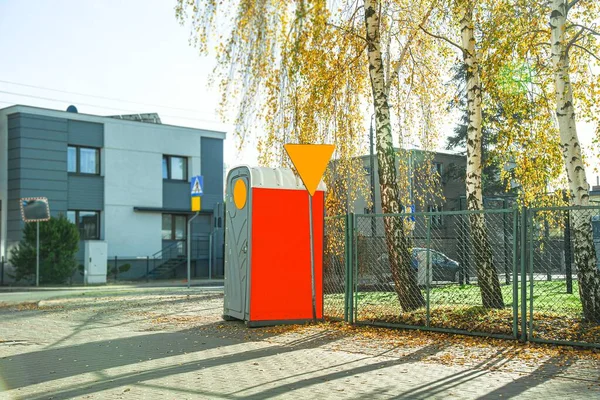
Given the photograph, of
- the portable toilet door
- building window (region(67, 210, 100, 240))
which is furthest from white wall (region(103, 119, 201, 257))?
the portable toilet door

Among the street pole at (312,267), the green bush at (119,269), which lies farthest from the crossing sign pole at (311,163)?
the green bush at (119,269)

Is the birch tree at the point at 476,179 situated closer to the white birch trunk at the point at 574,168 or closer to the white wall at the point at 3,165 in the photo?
the white birch trunk at the point at 574,168

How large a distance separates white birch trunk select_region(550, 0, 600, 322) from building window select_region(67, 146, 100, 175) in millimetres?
27748

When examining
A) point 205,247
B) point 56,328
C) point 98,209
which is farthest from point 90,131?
point 56,328

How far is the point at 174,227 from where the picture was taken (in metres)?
38.3

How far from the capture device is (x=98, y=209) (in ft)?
115

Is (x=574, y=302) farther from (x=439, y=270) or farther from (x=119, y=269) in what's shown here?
(x=119, y=269)

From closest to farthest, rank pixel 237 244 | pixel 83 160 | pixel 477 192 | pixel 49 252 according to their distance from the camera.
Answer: pixel 237 244 → pixel 477 192 → pixel 49 252 → pixel 83 160

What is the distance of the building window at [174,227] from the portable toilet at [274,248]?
1015 inches

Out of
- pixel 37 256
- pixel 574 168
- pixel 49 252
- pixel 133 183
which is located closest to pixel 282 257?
pixel 574 168

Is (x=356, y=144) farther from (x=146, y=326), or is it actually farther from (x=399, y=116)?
(x=146, y=326)

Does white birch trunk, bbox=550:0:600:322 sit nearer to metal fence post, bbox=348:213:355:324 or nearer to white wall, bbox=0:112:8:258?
metal fence post, bbox=348:213:355:324

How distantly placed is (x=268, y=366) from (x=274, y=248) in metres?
4.04

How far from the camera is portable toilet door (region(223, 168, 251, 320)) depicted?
40.2 ft
